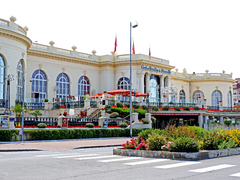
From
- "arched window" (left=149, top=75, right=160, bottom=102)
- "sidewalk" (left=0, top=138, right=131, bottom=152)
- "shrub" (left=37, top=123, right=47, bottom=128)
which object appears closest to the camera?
"sidewalk" (left=0, top=138, right=131, bottom=152)

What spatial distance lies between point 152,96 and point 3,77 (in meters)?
26.7

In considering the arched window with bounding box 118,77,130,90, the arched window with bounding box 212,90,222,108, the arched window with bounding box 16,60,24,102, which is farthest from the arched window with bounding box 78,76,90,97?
the arched window with bounding box 212,90,222,108

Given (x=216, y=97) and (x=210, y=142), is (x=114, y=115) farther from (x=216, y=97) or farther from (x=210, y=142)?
(x=216, y=97)

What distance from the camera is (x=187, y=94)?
74.2 meters

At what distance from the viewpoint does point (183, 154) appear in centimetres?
1296

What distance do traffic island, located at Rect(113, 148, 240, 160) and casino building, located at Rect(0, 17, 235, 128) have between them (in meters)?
26.4

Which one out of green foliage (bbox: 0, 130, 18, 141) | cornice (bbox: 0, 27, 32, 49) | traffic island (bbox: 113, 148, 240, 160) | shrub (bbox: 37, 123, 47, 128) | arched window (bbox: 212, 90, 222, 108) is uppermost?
cornice (bbox: 0, 27, 32, 49)

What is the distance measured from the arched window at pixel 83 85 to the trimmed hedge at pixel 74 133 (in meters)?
20.4

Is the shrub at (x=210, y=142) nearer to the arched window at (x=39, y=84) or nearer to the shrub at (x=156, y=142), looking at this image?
the shrub at (x=156, y=142)

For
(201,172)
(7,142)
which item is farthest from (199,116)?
(201,172)

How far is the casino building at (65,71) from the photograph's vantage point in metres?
38.9

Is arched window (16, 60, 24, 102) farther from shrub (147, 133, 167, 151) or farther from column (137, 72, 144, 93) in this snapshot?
shrub (147, 133, 167, 151)

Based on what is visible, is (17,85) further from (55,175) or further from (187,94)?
(187,94)

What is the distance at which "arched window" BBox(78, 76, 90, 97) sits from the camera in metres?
53.6
